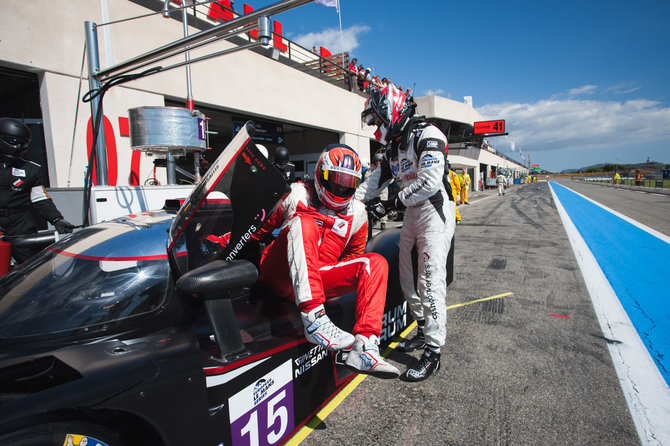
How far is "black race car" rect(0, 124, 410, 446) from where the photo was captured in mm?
1036

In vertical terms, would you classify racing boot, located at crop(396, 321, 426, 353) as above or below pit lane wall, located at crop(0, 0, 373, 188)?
below

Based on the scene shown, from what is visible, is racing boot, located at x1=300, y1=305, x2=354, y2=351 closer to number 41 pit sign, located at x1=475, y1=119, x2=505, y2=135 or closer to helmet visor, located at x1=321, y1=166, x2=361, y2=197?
helmet visor, located at x1=321, y1=166, x2=361, y2=197

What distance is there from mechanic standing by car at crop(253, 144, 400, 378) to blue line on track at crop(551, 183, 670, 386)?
7.14 ft

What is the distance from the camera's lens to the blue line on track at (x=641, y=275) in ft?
9.66

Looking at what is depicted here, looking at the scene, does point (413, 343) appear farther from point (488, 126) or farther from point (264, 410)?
point (488, 126)

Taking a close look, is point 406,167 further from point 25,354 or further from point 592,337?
point 25,354

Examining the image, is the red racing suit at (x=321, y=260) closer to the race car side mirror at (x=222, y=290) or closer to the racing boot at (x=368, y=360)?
the racing boot at (x=368, y=360)

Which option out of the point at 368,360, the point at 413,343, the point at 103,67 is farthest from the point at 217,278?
the point at 103,67

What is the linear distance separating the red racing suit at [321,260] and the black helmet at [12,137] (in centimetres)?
280

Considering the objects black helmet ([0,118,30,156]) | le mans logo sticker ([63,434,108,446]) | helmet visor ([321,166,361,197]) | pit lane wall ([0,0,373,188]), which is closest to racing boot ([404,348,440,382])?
helmet visor ([321,166,361,197])

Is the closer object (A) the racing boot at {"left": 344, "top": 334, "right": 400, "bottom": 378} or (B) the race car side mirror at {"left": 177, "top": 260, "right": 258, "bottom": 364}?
(B) the race car side mirror at {"left": 177, "top": 260, "right": 258, "bottom": 364}

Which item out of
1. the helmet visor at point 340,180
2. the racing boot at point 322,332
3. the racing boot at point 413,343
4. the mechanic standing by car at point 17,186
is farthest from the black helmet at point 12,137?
the racing boot at point 413,343

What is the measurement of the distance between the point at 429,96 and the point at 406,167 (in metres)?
28.4

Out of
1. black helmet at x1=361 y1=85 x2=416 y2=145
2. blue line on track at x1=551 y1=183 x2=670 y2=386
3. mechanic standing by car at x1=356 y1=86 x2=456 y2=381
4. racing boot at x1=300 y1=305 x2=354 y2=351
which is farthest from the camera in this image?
blue line on track at x1=551 y1=183 x2=670 y2=386
